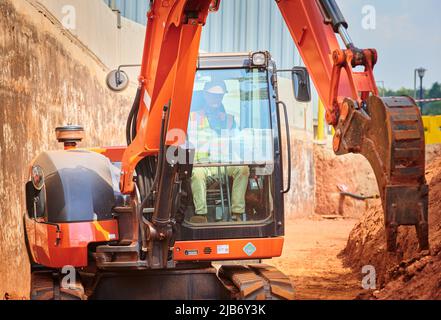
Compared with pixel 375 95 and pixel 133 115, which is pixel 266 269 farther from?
pixel 375 95

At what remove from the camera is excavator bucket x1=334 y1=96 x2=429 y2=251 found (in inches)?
190

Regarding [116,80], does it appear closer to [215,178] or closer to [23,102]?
[215,178]

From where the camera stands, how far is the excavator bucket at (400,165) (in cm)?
484

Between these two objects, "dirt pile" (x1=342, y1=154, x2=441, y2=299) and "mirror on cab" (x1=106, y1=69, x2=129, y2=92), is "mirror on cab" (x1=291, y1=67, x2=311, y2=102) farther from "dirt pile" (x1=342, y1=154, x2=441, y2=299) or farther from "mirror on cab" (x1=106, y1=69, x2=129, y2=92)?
"dirt pile" (x1=342, y1=154, x2=441, y2=299)

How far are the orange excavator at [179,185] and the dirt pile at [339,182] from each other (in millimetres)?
16637

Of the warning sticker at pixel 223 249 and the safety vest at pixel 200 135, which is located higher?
the safety vest at pixel 200 135

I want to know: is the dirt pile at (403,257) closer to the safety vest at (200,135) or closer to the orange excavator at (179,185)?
the orange excavator at (179,185)

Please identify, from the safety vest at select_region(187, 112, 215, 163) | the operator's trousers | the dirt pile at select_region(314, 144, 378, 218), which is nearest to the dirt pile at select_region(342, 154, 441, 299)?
the operator's trousers

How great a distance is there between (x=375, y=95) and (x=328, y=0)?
38.9 inches

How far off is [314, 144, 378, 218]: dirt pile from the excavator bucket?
1871 cm

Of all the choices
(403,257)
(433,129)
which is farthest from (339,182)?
(403,257)

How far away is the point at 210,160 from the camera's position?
722cm

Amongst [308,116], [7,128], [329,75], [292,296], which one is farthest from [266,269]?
[308,116]

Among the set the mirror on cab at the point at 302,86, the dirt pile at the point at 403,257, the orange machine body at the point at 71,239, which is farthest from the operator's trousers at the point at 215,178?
the dirt pile at the point at 403,257
